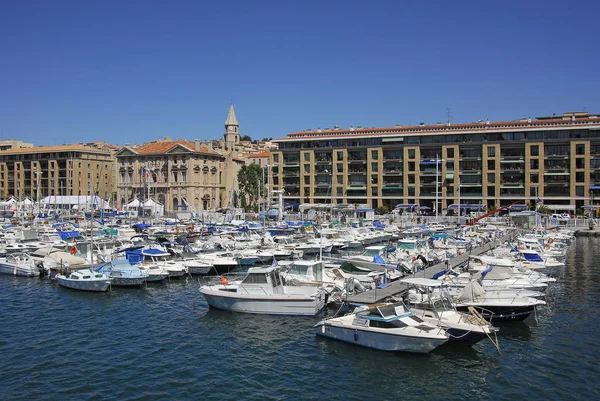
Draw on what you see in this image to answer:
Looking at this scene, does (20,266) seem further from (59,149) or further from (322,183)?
(59,149)

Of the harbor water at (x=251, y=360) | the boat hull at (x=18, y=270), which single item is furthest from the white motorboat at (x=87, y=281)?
the boat hull at (x=18, y=270)

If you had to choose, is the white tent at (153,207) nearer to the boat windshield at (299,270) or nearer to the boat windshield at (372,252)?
the boat windshield at (372,252)

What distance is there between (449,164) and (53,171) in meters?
101

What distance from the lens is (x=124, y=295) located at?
36344 mm

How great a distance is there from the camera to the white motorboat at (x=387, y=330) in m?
23.7

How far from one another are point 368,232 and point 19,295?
150 ft

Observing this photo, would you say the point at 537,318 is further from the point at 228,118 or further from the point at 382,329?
the point at 228,118

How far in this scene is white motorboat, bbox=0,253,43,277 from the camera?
142ft

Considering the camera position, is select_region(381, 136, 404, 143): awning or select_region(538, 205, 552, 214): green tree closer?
select_region(538, 205, 552, 214): green tree

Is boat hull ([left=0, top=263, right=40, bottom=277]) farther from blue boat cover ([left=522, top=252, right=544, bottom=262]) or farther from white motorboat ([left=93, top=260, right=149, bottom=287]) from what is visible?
blue boat cover ([left=522, top=252, right=544, bottom=262])

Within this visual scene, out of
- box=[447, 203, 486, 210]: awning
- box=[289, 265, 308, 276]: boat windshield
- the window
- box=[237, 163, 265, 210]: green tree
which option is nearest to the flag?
box=[289, 265, 308, 276]: boat windshield

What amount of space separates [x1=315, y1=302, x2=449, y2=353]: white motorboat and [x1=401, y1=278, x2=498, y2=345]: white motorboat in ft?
2.93

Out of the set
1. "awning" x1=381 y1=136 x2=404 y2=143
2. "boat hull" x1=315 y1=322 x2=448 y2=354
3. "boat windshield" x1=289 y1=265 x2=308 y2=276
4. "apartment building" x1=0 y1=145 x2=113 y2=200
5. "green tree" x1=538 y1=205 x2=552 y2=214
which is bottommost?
"boat hull" x1=315 y1=322 x2=448 y2=354

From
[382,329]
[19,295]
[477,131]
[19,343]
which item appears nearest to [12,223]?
[19,295]
